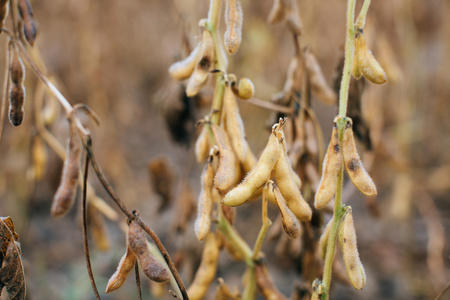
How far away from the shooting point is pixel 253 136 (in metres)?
2.70

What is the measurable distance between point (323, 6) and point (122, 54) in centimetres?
146

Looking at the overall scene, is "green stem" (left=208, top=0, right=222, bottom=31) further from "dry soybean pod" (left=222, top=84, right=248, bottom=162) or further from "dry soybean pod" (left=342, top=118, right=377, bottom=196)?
"dry soybean pod" (left=342, top=118, right=377, bottom=196)

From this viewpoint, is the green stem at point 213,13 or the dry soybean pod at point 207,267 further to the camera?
the dry soybean pod at point 207,267

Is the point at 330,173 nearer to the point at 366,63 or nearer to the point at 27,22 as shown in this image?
the point at 366,63

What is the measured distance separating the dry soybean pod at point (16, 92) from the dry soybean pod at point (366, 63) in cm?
56

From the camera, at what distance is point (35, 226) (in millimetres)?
2643

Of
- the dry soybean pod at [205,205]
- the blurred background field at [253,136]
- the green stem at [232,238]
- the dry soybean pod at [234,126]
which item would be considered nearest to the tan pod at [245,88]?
the dry soybean pod at [234,126]

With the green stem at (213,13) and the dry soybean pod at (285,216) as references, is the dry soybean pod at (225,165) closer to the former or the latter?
the dry soybean pod at (285,216)

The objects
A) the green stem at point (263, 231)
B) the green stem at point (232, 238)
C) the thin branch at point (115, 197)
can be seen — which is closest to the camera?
the thin branch at point (115, 197)

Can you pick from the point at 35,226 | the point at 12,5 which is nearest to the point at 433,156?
the point at 35,226

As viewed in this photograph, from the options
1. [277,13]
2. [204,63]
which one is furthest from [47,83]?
[277,13]

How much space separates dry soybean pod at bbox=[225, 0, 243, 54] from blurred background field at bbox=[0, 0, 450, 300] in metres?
0.44

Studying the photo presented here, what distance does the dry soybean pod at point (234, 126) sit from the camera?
2.58 feet

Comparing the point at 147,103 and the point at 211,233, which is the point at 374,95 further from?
the point at 147,103
